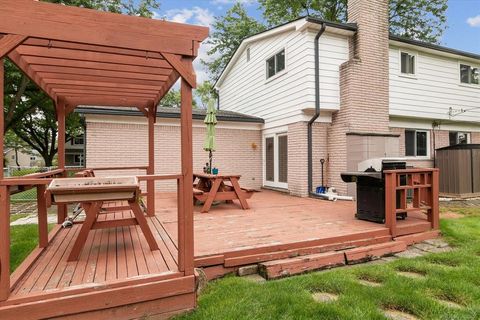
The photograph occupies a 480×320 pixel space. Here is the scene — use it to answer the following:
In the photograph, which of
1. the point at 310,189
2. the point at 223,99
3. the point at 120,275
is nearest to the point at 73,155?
the point at 223,99

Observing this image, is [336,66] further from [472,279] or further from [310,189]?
[472,279]

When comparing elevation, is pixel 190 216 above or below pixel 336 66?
below

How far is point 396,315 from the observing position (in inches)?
102

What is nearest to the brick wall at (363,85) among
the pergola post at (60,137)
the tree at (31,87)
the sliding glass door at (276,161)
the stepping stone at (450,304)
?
the sliding glass door at (276,161)

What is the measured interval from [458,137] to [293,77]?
7626 millimetres

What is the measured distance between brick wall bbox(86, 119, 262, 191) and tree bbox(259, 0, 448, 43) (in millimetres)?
11687

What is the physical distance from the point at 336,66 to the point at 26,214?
9070 millimetres

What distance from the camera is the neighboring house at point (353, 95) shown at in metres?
7.86

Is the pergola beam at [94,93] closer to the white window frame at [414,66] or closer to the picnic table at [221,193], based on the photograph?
the picnic table at [221,193]

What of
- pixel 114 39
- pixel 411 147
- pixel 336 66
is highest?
pixel 336 66

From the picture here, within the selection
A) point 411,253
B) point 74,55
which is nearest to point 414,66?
point 411,253

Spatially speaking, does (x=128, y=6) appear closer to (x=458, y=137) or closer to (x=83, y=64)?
(x=83, y=64)

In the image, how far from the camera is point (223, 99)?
14930mm

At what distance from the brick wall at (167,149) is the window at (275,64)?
214 cm
